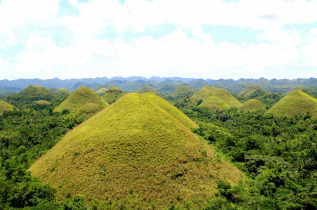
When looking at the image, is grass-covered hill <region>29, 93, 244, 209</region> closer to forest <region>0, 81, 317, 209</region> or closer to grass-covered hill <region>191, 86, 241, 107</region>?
forest <region>0, 81, 317, 209</region>

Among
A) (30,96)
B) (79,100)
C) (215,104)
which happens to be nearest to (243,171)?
(215,104)

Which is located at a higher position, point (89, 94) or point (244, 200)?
point (89, 94)

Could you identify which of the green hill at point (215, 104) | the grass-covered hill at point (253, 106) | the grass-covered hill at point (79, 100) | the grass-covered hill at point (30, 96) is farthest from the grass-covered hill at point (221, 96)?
the grass-covered hill at point (30, 96)

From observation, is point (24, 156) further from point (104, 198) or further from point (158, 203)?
point (158, 203)

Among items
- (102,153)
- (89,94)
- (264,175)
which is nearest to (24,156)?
(102,153)

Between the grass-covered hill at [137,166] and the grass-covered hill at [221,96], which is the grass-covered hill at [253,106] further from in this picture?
the grass-covered hill at [137,166]

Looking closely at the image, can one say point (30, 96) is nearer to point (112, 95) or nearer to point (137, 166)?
point (112, 95)

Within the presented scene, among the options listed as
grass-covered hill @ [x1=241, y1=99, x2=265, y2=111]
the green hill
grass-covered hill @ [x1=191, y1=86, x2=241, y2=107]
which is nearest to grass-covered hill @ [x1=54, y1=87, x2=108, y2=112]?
the green hill
